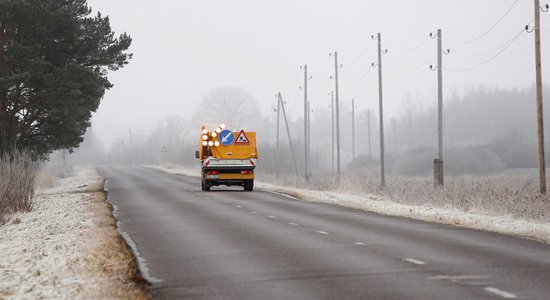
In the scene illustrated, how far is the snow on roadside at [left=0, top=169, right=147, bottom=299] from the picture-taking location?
8.60m

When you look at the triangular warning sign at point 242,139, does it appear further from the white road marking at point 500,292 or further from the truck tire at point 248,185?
the white road marking at point 500,292

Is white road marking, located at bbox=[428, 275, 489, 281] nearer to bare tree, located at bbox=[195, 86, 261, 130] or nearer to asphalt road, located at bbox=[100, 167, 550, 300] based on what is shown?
asphalt road, located at bbox=[100, 167, 550, 300]

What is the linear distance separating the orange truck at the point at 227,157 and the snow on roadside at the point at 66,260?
14.1 m

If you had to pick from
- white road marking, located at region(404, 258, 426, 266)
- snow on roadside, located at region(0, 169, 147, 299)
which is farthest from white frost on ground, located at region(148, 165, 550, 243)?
snow on roadside, located at region(0, 169, 147, 299)

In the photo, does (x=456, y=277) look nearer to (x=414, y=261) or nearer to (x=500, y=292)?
(x=500, y=292)

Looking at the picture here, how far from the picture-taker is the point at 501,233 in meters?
15.4

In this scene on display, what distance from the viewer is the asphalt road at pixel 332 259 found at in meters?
8.41

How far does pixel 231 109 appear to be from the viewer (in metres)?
129

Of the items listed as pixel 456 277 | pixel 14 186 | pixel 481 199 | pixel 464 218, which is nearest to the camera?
pixel 456 277

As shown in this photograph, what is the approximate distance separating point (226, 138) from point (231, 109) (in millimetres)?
94826

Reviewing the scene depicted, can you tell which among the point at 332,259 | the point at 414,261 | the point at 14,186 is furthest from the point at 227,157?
the point at 414,261

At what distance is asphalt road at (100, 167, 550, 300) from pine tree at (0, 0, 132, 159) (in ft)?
47.9

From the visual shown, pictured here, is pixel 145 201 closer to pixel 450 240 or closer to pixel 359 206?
pixel 359 206

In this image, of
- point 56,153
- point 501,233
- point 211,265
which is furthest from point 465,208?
point 56,153
